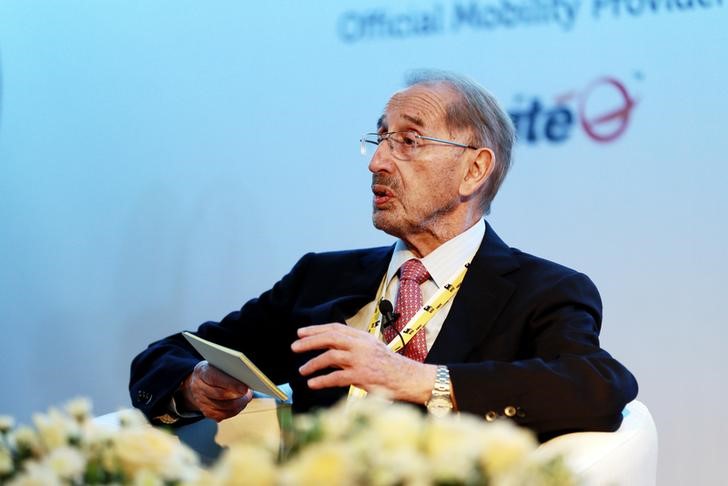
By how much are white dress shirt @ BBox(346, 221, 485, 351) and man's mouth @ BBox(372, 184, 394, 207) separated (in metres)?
0.15

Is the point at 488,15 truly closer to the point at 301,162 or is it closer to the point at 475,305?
the point at 301,162

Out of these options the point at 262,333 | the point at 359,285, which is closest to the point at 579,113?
the point at 359,285

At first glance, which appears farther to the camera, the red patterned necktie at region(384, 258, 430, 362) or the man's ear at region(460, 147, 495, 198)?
the man's ear at region(460, 147, 495, 198)

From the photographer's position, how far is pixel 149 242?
4.29 m

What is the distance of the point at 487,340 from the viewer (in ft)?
7.82

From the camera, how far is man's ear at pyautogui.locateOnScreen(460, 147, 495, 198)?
8.81ft

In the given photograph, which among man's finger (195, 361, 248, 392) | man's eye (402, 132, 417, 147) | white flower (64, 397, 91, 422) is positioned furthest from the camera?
man's eye (402, 132, 417, 147)

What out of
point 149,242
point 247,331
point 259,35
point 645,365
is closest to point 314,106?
point 259,35

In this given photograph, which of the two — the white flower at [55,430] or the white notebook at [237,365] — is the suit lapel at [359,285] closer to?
the white notebook at [237,365]

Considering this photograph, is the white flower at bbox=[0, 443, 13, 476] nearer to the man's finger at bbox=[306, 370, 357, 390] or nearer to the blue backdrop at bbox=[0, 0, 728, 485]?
the man's finger at bbox=[306, 370, 357, 390]

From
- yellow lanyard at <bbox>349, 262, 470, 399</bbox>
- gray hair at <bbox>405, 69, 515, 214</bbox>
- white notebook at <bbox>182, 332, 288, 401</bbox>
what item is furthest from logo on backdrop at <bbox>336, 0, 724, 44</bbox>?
white notebook at <bbox>182, 332, 288, 401</bbox>

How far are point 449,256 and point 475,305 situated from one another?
0.21 m

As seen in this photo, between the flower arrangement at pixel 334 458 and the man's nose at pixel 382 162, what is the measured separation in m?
1.59

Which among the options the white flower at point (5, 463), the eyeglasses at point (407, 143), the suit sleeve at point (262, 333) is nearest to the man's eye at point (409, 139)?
the eyeglasses at point (407, 143)
